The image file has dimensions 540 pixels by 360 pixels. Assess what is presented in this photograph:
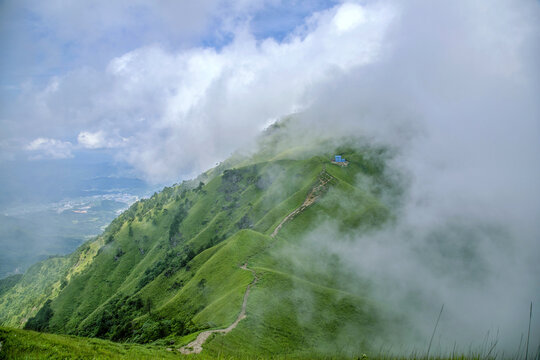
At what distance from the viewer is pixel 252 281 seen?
93.5m

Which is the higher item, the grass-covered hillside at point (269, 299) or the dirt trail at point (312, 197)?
the dirt trail at point (312, 197)

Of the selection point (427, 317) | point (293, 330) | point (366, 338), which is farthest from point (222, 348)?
point (427, 317)

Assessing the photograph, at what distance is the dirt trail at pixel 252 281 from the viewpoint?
59466 mm

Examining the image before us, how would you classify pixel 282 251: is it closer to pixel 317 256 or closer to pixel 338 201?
pixel 317 256

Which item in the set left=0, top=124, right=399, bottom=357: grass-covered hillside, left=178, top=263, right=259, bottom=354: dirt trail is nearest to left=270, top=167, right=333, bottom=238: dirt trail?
left=0, top=124, right=399, bottom=357: grass-covered hillside

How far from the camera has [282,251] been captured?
407 feet

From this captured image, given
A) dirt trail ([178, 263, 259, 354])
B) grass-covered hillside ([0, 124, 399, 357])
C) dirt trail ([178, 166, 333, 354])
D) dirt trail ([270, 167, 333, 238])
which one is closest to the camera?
dirt trail ([178, 263, 259, 354])

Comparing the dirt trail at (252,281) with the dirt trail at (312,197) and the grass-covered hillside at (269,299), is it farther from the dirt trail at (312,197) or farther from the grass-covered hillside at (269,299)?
the grass-covered hillside at (269,299)

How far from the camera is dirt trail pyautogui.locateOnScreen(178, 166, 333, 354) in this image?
195ft

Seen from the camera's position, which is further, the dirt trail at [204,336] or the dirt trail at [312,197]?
the dirt trail at [312,197]

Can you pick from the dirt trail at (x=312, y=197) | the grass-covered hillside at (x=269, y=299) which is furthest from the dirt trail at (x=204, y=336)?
the dirt trail at (x=312, y=197)

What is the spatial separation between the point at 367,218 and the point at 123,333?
4915 inches

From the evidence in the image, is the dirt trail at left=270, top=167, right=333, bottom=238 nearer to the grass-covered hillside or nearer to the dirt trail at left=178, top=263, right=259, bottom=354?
the grass-covered hillside

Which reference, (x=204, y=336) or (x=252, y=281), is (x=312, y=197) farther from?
(x=204, y=336)
